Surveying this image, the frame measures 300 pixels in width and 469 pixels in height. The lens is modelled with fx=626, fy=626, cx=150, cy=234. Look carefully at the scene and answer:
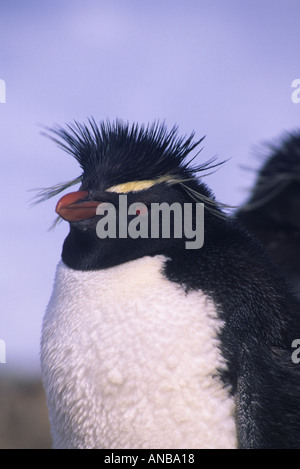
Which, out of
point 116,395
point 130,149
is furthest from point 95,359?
point 130,149

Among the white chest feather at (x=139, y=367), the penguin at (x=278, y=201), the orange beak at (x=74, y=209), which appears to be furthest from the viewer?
the penguin at (x=278, y=201)

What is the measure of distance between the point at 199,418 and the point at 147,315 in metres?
0.35

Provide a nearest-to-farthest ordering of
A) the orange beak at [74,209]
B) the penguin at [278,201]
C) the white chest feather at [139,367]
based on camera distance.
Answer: the white chest feather at [139,367] → the orange beak at [74,209] → the penguin at [278,201]

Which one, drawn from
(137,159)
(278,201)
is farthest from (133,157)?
(278,201)

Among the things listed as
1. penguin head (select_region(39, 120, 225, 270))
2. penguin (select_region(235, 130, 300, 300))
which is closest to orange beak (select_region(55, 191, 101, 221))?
penguin head (select_region(39, 120, 225, 270))

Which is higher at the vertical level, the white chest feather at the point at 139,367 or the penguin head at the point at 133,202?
the penguin head at the point at 133,202

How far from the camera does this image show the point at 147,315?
6.56 ft

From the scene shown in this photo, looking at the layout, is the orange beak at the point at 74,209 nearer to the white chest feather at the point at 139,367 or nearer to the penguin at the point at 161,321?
the penguin at the point at 161,321

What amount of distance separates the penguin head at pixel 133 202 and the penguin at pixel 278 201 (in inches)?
94.7

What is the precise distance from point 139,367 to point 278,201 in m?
2.99

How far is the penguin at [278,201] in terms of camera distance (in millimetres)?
4551

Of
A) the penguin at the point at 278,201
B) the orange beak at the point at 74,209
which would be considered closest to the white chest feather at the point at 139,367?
the orange beak at the point at 74,209

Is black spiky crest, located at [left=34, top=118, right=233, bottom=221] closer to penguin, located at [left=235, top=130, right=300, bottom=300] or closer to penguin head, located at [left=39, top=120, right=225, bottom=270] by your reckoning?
penguin head, located at [left=39, top=120, right=225, bottom=270]

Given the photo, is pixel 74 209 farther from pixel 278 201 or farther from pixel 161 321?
pixel 278 201
